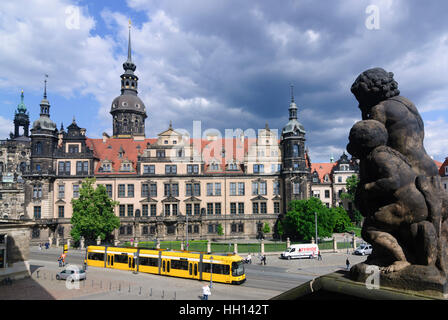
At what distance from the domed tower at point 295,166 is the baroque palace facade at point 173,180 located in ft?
0.56

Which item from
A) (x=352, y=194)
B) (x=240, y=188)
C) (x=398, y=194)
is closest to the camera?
(x=398, y=194)

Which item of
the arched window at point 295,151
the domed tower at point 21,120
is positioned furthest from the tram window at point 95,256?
the domed tower at point 21,120

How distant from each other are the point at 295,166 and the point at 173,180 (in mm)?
21903

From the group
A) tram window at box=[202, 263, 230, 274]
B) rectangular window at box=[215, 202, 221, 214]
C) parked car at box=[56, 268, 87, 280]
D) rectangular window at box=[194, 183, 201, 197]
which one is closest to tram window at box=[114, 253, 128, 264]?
parked car at box=[56, 268, 87, 280]

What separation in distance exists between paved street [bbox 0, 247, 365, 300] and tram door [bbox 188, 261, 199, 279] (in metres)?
0.50

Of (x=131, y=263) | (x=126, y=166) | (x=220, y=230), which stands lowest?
(x=131, y=263)

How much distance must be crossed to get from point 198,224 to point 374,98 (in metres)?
49.5

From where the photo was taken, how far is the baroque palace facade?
52125mm

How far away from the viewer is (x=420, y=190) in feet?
19.0

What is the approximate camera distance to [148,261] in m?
28.9

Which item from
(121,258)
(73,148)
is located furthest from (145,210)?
(121,258)

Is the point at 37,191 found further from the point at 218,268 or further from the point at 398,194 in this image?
the point at 398,194

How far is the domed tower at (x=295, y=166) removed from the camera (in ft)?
172

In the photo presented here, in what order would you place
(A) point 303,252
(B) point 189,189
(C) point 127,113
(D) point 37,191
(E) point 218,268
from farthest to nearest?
(C) point 127,113
(B) point 189,189
(D) point 37,191
(A) point 303,252
(E) point 218,268
